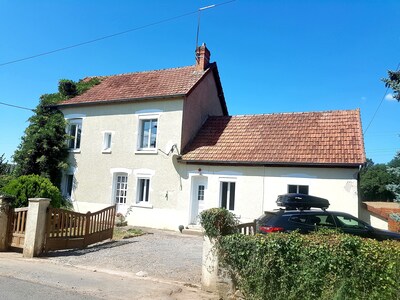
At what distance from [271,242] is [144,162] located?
12723 mm

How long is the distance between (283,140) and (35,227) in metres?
11.1

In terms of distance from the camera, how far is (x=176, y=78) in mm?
19422

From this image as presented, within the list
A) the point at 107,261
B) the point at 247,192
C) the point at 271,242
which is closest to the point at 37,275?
the point at 107,261

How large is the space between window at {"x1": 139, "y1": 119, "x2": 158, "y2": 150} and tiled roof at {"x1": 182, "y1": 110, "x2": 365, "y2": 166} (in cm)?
207

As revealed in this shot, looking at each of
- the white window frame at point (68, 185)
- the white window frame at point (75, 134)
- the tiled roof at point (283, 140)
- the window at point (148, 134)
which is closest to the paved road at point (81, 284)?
the tiled roof at point (283, 140)

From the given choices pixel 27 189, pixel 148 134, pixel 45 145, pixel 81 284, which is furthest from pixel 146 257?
pixel 45 145

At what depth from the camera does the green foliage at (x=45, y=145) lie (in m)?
19.3

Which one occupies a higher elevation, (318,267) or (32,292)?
(318,267)

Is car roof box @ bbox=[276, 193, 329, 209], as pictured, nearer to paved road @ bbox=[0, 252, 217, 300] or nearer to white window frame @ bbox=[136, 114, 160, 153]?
paved road @ bbox=[0, 252, 217, 300]

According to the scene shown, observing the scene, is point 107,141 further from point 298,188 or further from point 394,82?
point 394,82

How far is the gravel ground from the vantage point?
8.84 m

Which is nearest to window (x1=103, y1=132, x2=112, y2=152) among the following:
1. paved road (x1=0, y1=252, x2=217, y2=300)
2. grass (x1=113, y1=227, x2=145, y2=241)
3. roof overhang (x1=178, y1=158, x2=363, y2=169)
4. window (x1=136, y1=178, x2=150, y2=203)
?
window (x1=136, y1=178, x2=150, y2=203)

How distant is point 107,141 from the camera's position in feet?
64.4

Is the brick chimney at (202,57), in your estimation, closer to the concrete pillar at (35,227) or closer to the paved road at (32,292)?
the concrete pillar at (35,227)
